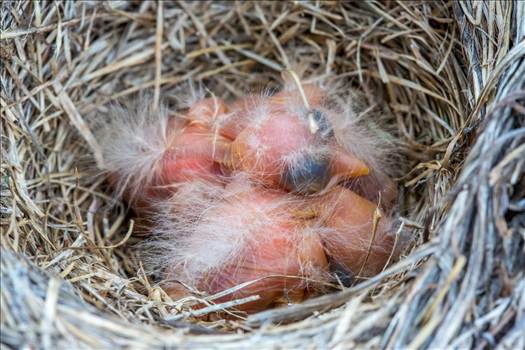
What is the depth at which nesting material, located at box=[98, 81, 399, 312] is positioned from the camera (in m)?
1.50

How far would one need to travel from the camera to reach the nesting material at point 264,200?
150 centimetres

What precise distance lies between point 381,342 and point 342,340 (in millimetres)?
69

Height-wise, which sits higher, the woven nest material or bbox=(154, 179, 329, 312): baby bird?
the woven nest material

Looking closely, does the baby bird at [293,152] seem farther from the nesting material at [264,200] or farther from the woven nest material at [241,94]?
the woven nest material at [241,94]

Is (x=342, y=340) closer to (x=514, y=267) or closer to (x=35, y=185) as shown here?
(x=514, y=267)

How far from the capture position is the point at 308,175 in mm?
1544

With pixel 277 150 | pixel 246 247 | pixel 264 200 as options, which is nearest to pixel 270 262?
pixel 246 247

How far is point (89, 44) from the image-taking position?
190 cm

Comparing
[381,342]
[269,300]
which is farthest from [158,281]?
[381,342]

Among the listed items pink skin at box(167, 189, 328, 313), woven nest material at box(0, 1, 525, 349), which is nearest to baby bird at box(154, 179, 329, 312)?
pink skin at box(167, 189, 328, 313)

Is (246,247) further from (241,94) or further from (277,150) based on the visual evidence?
(241,94)

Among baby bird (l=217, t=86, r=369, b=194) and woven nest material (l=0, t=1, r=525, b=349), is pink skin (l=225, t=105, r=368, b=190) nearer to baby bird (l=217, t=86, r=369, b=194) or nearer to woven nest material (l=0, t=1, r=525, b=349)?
baby bird (l=217, t=86, r=369, b=194)

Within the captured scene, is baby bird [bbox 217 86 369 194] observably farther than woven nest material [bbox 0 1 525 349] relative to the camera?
Yes

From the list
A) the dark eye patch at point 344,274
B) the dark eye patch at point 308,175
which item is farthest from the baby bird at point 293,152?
the dark eye patch at point 344,274
